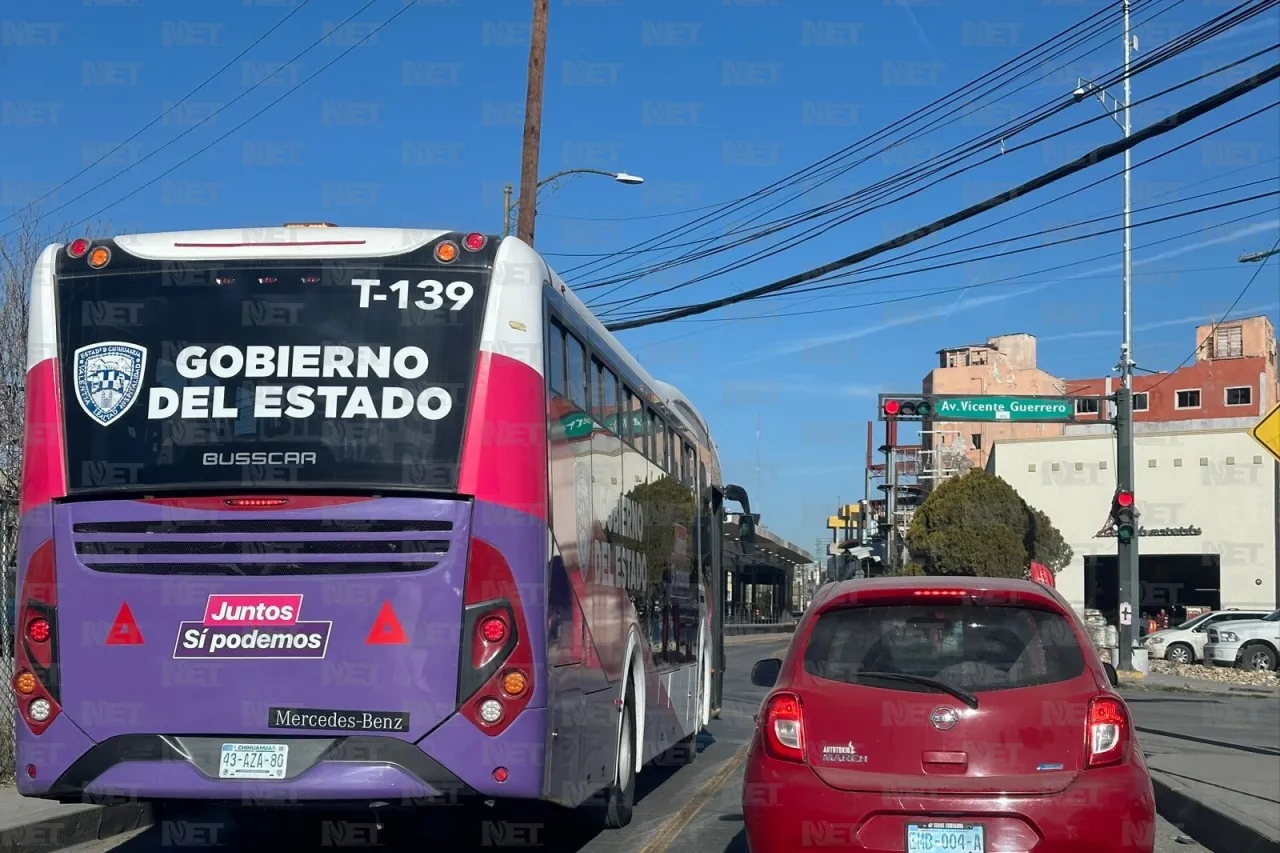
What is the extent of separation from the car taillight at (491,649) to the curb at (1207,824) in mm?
3709

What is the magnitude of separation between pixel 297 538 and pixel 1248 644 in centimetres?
2856

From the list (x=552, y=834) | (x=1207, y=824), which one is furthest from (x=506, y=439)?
(x=1207, y=824)

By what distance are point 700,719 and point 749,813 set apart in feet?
24.3

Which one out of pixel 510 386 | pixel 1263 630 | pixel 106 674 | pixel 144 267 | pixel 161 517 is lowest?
pixel 1263 630

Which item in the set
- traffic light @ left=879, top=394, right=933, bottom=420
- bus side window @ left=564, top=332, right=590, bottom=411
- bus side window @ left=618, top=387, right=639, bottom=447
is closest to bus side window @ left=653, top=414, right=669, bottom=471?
bus side window @ left=618, top=387, right=639, bottom=447

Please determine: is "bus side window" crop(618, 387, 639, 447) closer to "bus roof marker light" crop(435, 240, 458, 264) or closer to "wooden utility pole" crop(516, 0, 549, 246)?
"bus roof marker light" crop(435, 240, 458, 264)

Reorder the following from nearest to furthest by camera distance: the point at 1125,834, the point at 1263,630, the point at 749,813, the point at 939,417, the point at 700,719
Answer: the point at 1125,834 < the point at 749,813 < the point at 700,719 < the point at 1263,630 < the point at 939,417

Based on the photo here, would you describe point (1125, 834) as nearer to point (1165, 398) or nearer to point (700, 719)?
point (700, 719)

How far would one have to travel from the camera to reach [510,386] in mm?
6836

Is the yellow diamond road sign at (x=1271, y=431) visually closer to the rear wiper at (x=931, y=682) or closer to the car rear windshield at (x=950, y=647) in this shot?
the car rear windshield at (x=950, y=647)

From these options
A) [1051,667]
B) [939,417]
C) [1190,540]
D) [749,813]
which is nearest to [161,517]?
[749,813]

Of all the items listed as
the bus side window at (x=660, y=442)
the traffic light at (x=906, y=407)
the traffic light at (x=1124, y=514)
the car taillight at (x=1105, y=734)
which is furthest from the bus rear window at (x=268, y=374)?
the traffic light at (x=906, y=407)

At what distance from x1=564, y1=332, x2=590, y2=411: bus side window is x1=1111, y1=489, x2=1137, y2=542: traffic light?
21588 mm

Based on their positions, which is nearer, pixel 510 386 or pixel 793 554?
pixel 510 386
